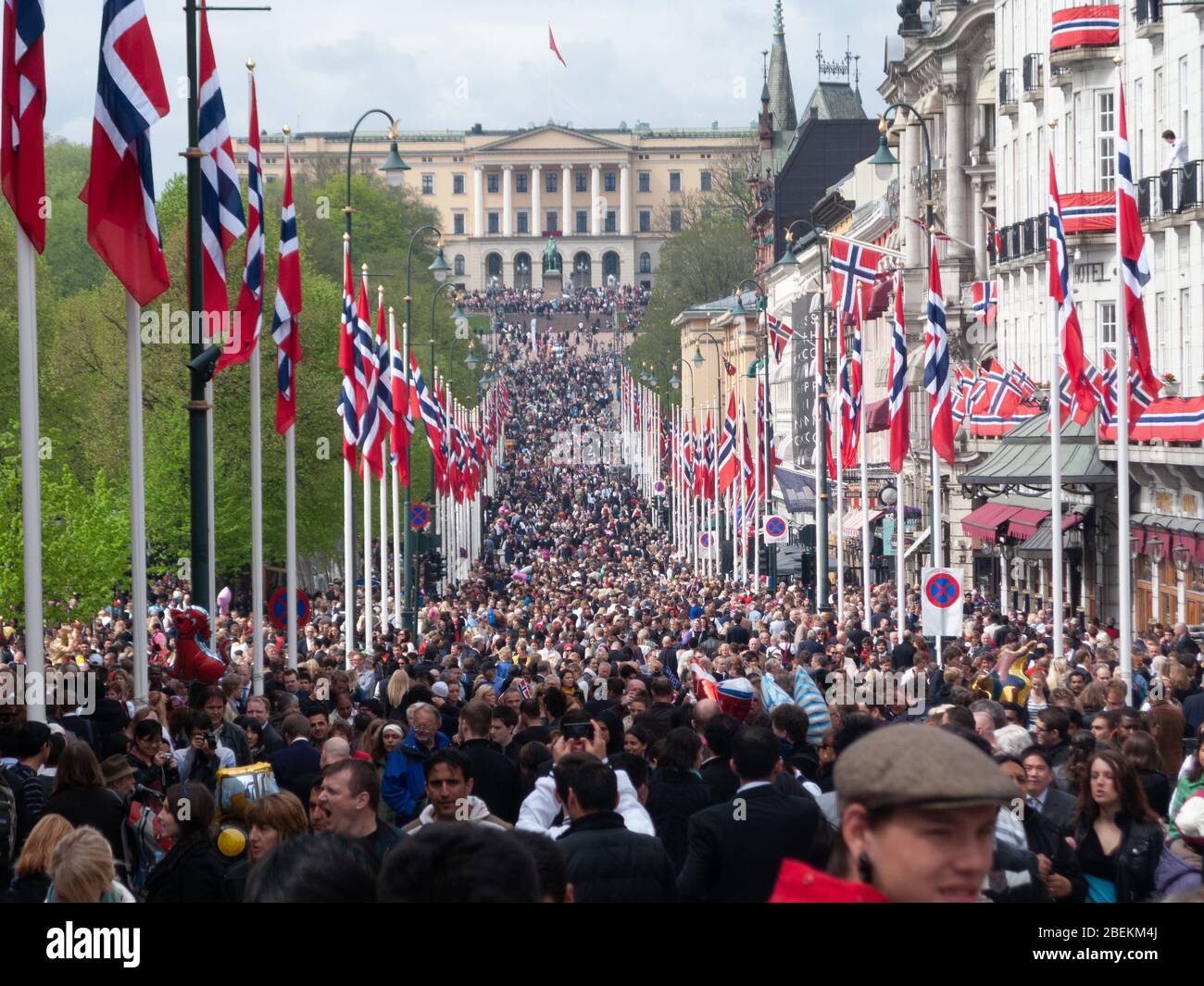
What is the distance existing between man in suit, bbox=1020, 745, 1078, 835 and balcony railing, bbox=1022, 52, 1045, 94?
119ft

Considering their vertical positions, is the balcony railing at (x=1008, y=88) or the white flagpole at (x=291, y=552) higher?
the balcony railing at (x=1008, y=88)

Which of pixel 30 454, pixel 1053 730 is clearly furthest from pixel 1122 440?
pixel 30 454

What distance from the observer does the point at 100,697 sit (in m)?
17.8

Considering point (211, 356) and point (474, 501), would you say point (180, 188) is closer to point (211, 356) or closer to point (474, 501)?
point (474, 501)

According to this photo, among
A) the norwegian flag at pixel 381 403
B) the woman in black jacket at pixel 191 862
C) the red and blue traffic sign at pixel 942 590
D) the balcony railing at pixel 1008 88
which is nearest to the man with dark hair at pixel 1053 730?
the woman in black jacket at pixel 191 862

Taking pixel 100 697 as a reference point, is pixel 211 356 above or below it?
above

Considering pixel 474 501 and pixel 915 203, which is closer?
pixel 915 203

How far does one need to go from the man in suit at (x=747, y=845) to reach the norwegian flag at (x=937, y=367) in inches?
895

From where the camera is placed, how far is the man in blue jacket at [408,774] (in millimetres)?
12141

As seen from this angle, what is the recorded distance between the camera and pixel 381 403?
36.3 metres

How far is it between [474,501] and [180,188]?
16.4 m

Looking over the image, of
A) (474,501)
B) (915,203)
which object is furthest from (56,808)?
(474,501)

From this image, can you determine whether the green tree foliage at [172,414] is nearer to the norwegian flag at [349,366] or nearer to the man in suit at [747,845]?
the norwegian flag at [349,366]

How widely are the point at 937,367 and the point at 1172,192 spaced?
21.9 ft
